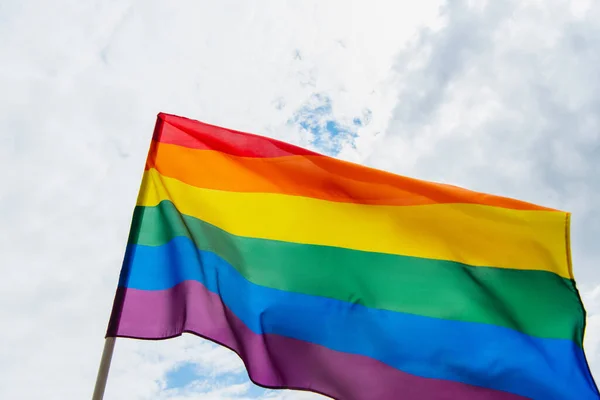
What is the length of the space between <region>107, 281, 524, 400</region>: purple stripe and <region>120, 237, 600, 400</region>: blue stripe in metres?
0.09

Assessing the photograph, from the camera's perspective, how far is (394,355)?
719cm

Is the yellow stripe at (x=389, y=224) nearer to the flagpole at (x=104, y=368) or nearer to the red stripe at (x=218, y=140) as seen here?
the red stripe at (x=218, y=140)

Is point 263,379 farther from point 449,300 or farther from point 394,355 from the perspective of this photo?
point 449,300

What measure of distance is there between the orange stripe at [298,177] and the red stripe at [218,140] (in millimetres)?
78

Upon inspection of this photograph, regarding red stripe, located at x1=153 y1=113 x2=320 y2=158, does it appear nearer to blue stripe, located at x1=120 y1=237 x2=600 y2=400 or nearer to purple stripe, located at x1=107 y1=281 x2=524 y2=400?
blue stripe, located at x1=120 y1=237 x2=600 y2=400

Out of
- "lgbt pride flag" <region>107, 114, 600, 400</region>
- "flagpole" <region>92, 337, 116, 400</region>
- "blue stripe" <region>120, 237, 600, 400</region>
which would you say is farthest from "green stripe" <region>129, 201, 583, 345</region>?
"flagpole" <region>92, 337, 116, 400</region>

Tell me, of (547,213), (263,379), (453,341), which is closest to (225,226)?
(263,379)

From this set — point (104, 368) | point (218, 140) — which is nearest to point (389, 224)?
point (218, 140)

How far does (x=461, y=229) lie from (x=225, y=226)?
2.92 metres

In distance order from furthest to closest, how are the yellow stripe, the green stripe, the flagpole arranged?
the yellow stripe → the green stripe → the flagpole

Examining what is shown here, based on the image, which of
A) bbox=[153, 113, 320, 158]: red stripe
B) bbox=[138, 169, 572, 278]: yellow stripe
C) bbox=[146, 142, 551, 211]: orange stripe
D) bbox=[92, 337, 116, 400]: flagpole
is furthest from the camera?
bbox=[153, 113, 320, 158]: red stripe

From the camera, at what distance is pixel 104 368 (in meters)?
6.05

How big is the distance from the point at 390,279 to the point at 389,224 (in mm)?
719

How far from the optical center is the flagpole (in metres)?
Answer: 5.86
